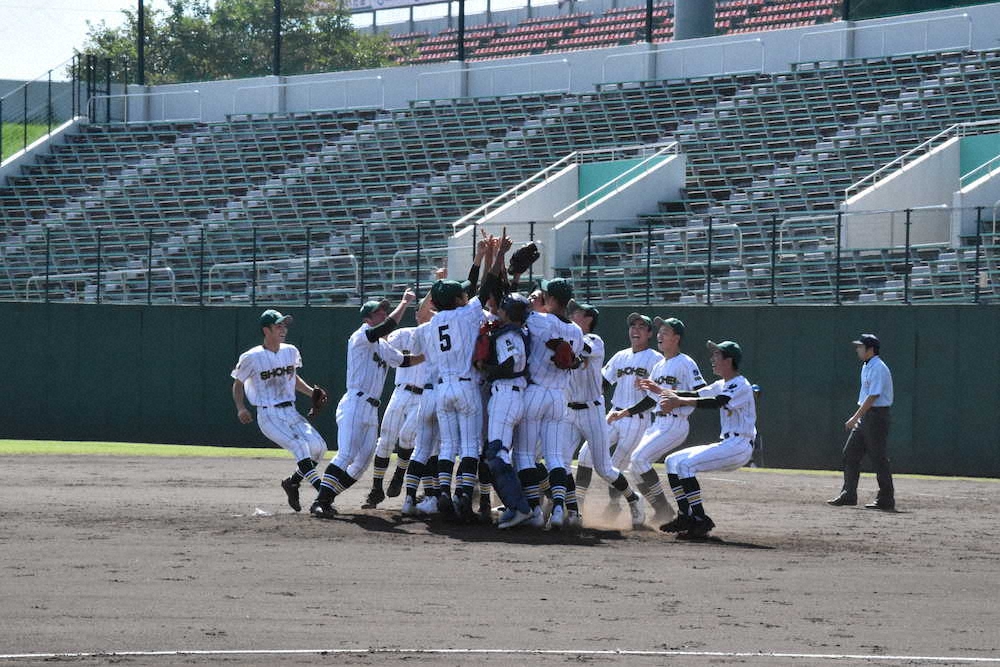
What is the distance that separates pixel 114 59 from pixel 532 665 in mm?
64806

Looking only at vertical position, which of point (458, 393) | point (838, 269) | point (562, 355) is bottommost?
point (458, 393)

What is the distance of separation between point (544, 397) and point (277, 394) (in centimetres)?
292

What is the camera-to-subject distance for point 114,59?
68.4 meters

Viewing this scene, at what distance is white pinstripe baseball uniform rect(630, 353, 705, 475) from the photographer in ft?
46.4

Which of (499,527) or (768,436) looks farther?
(768,436)

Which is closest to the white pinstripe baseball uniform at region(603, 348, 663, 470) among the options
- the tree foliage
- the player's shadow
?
the player's shadow

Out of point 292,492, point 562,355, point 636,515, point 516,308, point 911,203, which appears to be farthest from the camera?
point 911,203

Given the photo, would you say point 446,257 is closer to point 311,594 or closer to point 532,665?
point 311,594

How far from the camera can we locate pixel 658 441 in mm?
14250

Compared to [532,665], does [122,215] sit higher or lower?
higher

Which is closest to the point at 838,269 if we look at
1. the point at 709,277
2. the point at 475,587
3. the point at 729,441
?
the point at 709,277

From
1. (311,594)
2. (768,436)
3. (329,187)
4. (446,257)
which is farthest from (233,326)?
(311,594)

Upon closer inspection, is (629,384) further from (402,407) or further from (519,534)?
(519,534)

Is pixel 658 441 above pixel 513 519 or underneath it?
above
